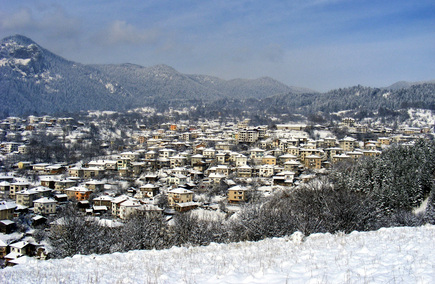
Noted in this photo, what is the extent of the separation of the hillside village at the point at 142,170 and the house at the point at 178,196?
81 mm

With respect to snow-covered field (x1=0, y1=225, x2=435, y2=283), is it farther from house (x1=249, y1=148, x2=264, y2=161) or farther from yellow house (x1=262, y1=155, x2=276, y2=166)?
house (x1=249, y1=148, x2=264, y2=161)

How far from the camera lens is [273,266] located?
4.98m

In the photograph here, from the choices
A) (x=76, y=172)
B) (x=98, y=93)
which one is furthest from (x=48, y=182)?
(x=98, y=93)

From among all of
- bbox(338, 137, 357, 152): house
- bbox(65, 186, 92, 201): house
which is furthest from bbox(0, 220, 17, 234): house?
bbox(338, 137, 357, 152): house

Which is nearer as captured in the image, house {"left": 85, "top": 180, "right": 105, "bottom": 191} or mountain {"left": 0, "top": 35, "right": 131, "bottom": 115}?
house {"left": 85, "top": 180, "right": 105, "bottom": 191}

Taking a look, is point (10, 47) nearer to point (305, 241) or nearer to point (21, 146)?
point (21, 146)

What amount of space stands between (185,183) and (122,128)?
41.9m

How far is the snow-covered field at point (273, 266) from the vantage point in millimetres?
4391

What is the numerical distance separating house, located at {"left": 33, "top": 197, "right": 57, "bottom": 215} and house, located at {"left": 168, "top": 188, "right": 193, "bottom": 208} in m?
9.20

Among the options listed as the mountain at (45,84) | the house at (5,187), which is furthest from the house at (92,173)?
the mountain at (45,84)

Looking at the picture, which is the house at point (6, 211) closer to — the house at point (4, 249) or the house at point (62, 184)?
the house at point (4, 249)

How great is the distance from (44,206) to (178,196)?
34.2 ft

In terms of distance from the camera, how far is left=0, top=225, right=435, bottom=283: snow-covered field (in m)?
4.39

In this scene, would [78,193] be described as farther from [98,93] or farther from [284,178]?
[98,93]
